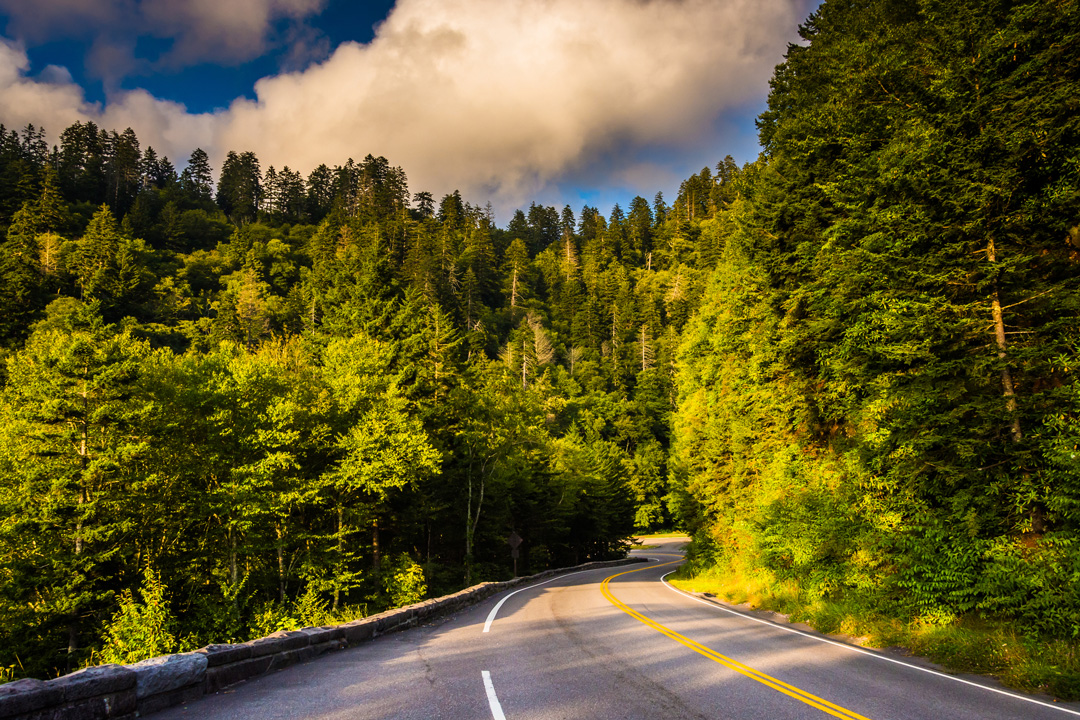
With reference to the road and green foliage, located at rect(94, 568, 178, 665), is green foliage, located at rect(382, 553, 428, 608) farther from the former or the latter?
the road

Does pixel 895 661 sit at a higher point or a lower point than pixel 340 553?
lower

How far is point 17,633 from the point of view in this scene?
15398 millimetres

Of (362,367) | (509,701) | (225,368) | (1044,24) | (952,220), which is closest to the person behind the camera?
(509,701)

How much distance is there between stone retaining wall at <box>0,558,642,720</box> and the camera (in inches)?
183

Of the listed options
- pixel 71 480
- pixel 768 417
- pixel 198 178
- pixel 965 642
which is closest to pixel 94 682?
pixel 965 642

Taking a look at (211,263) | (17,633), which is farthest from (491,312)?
(17,633)

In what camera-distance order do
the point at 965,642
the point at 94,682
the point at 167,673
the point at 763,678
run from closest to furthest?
the point at 94,682 → the point at 167,673 → the point at 763,678 → the point at 965,642

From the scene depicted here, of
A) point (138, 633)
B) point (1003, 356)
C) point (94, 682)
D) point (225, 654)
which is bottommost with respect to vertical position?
point (138, 633)

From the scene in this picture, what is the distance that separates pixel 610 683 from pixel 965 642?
252 inches

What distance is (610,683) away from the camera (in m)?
6.77

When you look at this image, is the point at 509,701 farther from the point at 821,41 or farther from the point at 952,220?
the point at 821,41

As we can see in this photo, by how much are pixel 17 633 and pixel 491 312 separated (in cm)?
8169

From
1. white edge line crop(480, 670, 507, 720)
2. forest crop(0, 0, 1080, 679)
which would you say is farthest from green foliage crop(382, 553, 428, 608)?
white edge line crop(480, 670, 507, 720)

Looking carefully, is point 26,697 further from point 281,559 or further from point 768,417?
point 768,417
